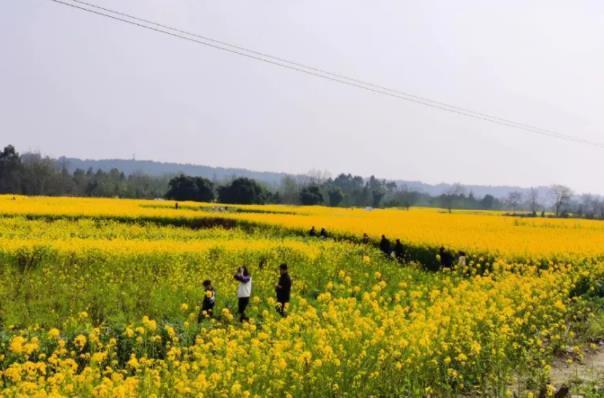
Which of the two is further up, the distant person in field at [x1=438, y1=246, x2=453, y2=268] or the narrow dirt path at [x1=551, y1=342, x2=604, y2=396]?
the distant person in field at [x1=438, y1=246, x2=453, y2=268]

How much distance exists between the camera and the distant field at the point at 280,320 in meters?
7.56

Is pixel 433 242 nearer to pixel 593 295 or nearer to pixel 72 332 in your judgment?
pixel 593 295

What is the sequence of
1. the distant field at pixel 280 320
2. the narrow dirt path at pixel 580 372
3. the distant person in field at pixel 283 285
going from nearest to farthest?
the distant field at pixel 280 320 < the narrow dirt path at pixel 580 372 < the distant person in field at pixel 283 285

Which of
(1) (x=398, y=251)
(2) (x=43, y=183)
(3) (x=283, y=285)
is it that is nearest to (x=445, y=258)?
(1) (x=398, y=251)

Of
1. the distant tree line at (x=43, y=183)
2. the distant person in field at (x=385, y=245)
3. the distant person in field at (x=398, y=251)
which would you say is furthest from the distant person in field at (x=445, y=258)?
the distant tree line at (x=43, y=183)

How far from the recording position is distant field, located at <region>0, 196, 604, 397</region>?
7559 mm

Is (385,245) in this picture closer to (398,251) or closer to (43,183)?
(398,251)

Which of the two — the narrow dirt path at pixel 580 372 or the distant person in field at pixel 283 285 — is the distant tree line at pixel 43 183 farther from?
the narrow dirt path at pixel 580 372

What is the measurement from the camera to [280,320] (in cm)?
1027

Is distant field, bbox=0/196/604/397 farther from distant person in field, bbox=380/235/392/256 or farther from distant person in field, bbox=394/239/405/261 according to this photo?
distant person in field, bbox=394/239/405/261

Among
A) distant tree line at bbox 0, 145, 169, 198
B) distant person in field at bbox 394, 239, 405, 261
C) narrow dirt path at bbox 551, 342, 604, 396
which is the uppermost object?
distant tree line at bbox 0, 145, 169, 198

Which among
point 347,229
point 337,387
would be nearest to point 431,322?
point 337,387

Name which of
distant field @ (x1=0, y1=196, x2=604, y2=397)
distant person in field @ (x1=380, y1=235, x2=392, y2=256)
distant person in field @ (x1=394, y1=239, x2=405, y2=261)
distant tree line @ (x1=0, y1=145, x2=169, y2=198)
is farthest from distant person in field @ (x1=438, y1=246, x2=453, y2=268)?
distant tree line @ (x1=0, y1=145, x2=169, y2=198)

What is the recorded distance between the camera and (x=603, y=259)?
21375 mm
